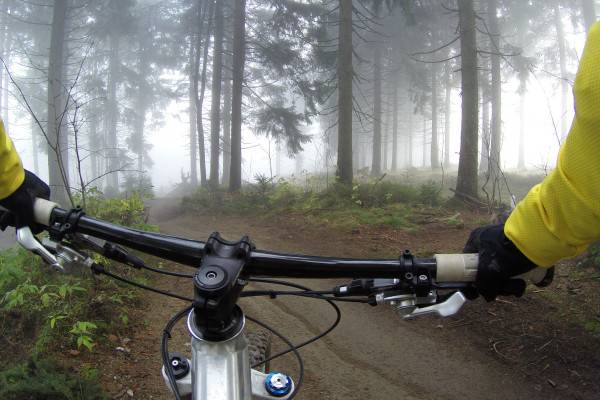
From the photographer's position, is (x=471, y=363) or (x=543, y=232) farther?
(x=471, y=363)

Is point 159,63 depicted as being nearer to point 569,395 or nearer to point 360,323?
point 360,323

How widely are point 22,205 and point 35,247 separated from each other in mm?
234

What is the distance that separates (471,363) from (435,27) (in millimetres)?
23585

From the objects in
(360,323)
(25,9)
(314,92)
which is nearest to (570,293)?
(360,323)

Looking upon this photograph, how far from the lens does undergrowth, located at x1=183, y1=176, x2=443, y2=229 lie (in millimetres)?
10073

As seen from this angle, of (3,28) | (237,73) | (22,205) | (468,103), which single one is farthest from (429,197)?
(3,28)

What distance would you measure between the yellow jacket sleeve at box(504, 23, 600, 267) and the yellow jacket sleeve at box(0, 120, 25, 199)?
185cm

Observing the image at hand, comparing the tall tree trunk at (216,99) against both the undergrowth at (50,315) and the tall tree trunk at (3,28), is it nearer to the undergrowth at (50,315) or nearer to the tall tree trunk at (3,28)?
the tall tree trunk at (3,28)

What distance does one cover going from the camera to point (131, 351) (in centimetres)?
436

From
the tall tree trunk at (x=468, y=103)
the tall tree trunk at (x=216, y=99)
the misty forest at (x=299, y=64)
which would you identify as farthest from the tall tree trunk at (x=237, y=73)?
the tall tree trunk at (x=468, y=103)

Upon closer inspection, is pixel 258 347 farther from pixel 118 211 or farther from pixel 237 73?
pixel 237 73

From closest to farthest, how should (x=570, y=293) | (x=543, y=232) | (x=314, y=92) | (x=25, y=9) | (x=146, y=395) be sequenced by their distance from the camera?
1. (x=543, y=232)
2. (x=146, y=395)
3. (x=570, y=293)
4. (x=314, y=92)
5. (x=25, y=9)

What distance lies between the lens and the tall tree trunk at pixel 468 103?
11.7 metres

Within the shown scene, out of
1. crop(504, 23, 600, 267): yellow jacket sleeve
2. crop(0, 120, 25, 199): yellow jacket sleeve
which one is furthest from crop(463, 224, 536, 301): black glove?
crop(0, 120, 25, 199): yellow jacket sleeve
